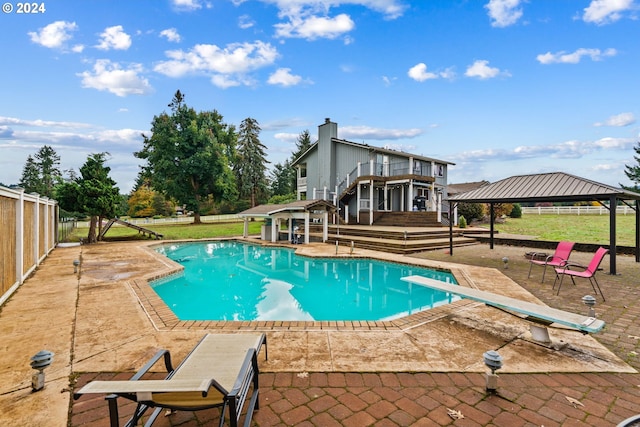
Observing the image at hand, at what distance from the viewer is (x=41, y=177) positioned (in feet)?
174

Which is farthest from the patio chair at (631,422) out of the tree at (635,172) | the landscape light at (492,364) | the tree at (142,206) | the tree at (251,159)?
the tree at (635,172)

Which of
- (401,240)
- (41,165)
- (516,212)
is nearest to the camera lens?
(401,240)

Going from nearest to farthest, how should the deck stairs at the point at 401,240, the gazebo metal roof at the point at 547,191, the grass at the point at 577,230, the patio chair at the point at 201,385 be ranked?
the patio chair at the point at 201,385 → the gazebo metal roof at the point at 547,191 → the deck stairs at the point at 401,240 → the grass at the point at 577,230

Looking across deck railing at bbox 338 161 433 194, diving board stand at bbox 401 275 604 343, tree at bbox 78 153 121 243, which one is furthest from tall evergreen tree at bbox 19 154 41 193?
diving board stand at bbox 401 275 604 343

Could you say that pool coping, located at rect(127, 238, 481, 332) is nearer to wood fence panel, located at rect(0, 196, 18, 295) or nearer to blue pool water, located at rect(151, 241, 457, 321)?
blue pool water, located at rect(151, 241, 457, 321)

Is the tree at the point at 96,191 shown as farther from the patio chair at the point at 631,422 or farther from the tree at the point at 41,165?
the tree at the point at 41,165

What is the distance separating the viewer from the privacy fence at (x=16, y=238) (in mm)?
5863

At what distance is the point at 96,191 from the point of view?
1539 centimetres

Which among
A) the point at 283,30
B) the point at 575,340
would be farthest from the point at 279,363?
the point at 283,30

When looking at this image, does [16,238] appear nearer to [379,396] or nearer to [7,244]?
[7,244]

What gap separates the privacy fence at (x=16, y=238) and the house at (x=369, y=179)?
Result: 15.8m

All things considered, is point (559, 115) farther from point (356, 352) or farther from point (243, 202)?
point (243, 202)

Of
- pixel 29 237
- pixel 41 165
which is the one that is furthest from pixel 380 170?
pixel 41 165

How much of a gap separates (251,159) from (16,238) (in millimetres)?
33469
